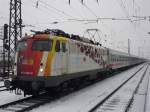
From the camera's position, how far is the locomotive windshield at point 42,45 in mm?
13695

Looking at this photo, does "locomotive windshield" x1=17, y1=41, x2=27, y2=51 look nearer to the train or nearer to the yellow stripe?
the train

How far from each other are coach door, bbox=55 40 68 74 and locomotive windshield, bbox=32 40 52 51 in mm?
406

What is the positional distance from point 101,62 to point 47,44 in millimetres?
11501

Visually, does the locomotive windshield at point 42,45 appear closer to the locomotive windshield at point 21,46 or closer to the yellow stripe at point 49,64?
the yellow stripe at point 49,64

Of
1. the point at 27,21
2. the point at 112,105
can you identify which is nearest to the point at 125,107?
the point at 112,105

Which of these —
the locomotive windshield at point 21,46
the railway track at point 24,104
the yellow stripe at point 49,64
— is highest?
the locomotive windshield at point 21,46

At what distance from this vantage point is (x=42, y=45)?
13812mm

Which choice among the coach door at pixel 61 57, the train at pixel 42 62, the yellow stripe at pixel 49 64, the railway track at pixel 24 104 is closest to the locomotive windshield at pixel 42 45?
the train at pixel 42 62

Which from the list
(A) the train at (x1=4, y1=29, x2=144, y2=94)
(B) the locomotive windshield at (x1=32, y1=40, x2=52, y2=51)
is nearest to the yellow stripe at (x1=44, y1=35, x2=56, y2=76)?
(A) the train at (x1=4, y1=29, x2=144, y2=94)

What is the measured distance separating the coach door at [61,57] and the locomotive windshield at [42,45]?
0.41 m

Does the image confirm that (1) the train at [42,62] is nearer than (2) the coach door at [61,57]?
Yes

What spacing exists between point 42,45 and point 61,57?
44.6 inches

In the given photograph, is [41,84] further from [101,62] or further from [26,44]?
[101,62]

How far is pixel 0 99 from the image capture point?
14820 millimetres
